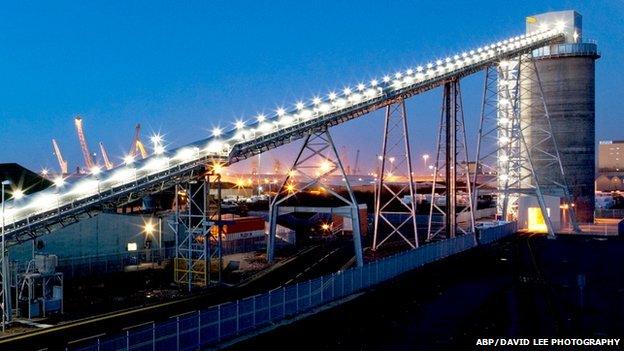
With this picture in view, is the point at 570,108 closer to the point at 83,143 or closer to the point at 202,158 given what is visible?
the point at 202,158

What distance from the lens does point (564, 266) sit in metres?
41.9

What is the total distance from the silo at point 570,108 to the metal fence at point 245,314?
45.8 meters

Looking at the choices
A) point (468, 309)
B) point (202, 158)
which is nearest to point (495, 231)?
point (468, 309)

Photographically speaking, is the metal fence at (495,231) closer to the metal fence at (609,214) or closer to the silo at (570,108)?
the silo at (570,108)

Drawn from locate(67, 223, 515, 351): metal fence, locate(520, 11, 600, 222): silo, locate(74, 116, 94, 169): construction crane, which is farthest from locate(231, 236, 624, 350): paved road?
locate(74, 116, 94, 169): construction crane

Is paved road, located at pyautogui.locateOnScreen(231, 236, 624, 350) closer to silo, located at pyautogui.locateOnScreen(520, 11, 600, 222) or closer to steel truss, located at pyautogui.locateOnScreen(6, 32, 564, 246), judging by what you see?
steel truss, located at pyautogui.locateOnScreen(6, 32, 564, 246)

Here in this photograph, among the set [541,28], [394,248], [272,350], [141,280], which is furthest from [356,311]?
[541,28]

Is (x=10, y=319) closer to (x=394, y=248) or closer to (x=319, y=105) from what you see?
(x=319, y=105)

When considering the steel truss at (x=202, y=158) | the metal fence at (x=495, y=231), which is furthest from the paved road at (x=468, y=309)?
the steel truss at (x=202, y=158)

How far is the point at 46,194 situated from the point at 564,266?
1304 inches

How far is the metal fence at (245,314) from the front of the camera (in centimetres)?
1903

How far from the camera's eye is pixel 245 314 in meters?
23.7

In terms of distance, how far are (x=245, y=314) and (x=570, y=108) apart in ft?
209

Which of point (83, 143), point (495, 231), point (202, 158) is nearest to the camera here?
point (202, 158)
